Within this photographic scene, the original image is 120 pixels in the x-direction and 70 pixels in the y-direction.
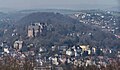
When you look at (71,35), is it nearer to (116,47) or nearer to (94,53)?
(116,47)

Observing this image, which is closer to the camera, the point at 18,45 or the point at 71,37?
the point at 18,45

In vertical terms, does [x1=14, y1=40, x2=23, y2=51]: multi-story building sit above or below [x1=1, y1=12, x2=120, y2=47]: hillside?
above

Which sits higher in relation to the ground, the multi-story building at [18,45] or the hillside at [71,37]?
the multi-story building at [18,45]

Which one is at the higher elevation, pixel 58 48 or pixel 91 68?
pixel 91 68

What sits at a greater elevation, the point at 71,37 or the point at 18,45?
the point at 18,45

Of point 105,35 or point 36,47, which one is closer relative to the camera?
point 36,47

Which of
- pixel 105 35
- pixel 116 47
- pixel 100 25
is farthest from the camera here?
pixel 100 25

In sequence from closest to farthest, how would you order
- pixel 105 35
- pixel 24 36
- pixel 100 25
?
pixel 24 36, pixel 105 35, pixel 100 25

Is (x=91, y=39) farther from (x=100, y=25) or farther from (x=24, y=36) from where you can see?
(x=100, y=25)

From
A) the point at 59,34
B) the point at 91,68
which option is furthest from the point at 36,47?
the point at 91,68

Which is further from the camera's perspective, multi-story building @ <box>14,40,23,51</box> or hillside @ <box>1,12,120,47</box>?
hillside @ <box>1,12,120,47</box>

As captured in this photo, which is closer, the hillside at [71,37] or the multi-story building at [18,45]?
the multi-story building at [18,45]
